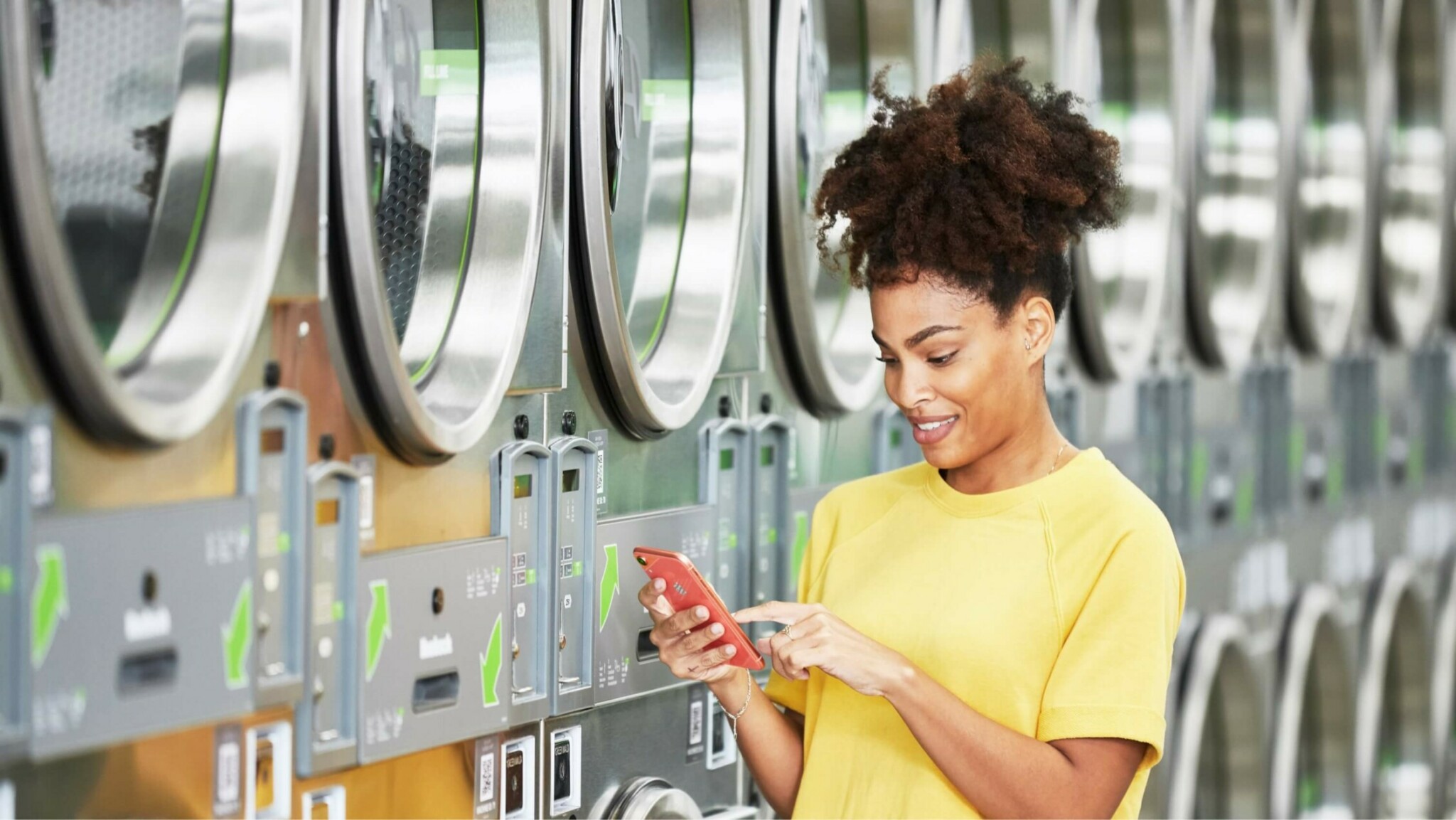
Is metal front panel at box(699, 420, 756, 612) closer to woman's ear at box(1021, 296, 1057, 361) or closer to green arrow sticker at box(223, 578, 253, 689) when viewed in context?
woman's ear at box(1021, 296, 1057, 361)

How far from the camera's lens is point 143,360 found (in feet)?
5.03

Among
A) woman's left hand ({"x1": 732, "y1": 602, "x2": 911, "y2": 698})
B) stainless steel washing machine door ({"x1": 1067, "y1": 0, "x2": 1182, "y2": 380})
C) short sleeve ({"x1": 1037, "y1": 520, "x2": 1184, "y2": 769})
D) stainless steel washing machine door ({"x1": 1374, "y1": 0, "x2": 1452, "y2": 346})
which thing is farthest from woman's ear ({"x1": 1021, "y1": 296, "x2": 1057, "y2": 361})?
stainless steel washing machine door ({"x1": 1374, "y1": 0, "x2": 1452, "y2": 346})

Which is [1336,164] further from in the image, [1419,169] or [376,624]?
[376,624]

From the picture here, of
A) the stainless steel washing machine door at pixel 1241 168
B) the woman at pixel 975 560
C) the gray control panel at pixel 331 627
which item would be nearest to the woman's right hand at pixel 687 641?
the woman at pixel 975 560

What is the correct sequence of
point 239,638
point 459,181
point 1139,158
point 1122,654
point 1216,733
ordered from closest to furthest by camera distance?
1. point 239,638
2. point 1122,654
3. point 459,181
4. point 1139,158
5. point 1216,733

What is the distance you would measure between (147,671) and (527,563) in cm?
58

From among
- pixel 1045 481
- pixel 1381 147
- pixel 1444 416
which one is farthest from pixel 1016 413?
pixel 1444 416

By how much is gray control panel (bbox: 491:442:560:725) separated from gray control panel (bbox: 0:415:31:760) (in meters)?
0.66

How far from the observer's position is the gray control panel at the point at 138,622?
4.47ft

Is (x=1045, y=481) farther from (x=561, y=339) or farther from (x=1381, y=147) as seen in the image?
(x=1381, y=147)

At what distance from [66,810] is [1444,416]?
16.1 ft

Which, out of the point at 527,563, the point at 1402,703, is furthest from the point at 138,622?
the point at 1402,703

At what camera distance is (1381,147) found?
15.9 ft

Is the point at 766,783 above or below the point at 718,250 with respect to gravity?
below
